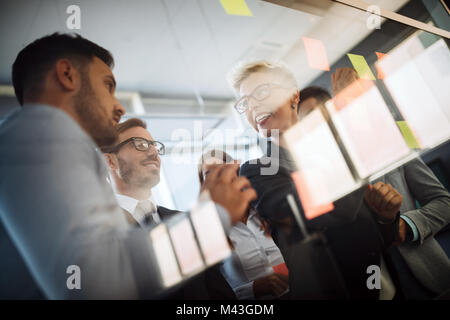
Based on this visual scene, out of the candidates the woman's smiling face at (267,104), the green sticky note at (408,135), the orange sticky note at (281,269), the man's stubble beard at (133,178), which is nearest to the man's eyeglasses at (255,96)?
the woman's smiling face at (267,104)

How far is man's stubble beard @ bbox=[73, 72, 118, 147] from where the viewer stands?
0.59 meters

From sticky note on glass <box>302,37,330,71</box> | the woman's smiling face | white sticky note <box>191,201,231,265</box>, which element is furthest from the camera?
sticky note on glass <box>302,37,330,71</box>

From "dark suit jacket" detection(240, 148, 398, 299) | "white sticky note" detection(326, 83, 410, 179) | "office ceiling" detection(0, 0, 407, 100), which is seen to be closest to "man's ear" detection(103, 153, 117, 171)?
"office ceiling" detection(0, 0, 407, 100)

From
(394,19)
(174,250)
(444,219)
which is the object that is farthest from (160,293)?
(394,19)

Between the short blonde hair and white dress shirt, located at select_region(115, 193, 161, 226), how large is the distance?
47 cm

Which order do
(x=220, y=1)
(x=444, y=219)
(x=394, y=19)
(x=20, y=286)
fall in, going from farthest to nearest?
1. (x=394, y=19)
2. (x=444, y=219)
3. (x=220, y=1)
4. (x=20, y=286)

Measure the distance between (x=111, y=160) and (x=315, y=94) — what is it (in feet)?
2.49

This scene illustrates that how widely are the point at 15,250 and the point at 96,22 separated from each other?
2.06ft

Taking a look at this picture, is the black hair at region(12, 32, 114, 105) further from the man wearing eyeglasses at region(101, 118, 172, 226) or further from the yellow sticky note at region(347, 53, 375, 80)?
the yellow sticky note at region(347, 53, 375, 80)

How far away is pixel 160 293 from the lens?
0.54m

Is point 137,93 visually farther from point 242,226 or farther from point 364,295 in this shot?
point 364,295

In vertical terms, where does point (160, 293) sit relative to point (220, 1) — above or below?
below

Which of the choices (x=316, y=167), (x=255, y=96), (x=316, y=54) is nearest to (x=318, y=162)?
(x=316, y=167)

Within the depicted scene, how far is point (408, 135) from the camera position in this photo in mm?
1174
